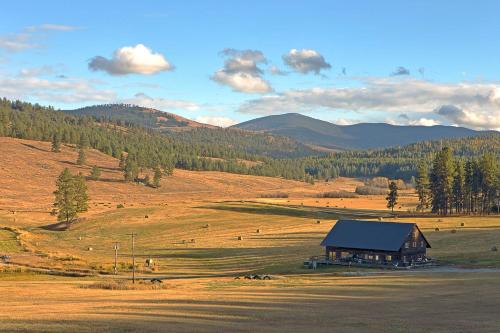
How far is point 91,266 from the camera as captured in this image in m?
76.8

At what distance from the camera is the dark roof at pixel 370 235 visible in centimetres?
8125

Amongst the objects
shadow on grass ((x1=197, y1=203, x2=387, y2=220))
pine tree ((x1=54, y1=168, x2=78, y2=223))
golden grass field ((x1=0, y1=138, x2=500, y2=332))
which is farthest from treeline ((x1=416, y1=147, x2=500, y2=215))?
pine tree ((x1=54, y1=168, x2=78, y2=223))

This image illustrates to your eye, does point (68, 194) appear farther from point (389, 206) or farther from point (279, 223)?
point (389, 206)

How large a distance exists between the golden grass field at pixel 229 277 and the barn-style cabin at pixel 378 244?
4079 mm

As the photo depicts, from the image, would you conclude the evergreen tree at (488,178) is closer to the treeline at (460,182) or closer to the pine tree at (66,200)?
the treeline at (460,182)

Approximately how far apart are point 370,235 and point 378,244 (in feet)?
7.62

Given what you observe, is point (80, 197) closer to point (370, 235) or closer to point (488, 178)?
point (370, 235)

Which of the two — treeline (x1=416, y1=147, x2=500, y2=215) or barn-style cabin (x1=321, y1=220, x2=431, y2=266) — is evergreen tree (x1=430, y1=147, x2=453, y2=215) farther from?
barn-style cabin (x1=321, y1=220, x2=431, y2=266)

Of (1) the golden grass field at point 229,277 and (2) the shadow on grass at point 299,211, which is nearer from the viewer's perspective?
(1) the golden grass field at point 229,277

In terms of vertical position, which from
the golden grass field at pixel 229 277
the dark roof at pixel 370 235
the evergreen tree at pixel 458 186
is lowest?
the golden grass field at pixel 229 277

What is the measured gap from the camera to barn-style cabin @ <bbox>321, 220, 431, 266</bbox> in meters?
80.8

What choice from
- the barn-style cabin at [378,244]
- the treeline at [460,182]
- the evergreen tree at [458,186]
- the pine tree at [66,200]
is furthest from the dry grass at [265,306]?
the evergreen tree at [458,186]

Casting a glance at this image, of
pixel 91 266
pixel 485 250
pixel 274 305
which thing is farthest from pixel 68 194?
pixel 274 305

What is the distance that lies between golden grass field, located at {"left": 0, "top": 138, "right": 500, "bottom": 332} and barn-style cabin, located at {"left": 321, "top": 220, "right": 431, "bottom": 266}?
13.4 feet
